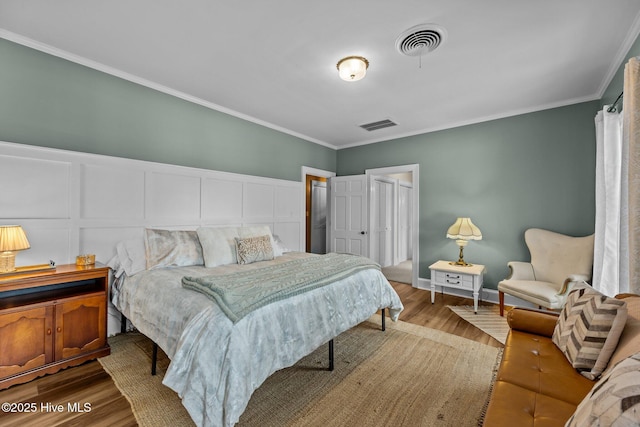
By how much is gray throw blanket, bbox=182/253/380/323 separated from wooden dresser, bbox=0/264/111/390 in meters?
0.97

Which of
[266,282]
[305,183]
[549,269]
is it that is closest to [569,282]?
[549,269]

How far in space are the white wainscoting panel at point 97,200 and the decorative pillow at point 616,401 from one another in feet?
11.1

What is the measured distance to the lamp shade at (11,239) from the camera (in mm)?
1925

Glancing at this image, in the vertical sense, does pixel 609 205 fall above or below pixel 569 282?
above

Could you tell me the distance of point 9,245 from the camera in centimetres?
194

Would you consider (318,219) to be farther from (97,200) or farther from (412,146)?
(97,200)

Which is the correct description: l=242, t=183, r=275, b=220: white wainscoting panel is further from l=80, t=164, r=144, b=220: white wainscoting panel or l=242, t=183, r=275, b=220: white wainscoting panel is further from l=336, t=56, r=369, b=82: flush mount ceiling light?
l=336, t=56, r=369, b=82: flush mount ceiling light

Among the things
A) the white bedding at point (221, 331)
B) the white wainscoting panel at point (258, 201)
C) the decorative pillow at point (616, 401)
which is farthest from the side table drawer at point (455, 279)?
the decorative pillow at point (616, 401)

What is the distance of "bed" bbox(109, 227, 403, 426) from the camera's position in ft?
4.70

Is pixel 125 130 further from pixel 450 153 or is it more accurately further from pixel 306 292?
pixel 450 153

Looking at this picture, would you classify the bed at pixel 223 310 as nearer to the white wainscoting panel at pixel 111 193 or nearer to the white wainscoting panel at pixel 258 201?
the white wainscoting panel at pixel 111 193

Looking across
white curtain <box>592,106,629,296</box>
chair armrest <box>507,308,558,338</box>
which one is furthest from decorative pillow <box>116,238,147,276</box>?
white curtain <box>592,106,629,296</box>

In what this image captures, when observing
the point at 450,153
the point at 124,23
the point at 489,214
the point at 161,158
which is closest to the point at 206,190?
the point at 161,158

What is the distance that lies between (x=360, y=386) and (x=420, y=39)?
8.86 ft
